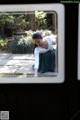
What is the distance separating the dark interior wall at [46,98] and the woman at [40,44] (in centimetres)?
21

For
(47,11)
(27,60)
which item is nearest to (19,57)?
(27,60)

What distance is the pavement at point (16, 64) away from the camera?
123 inches

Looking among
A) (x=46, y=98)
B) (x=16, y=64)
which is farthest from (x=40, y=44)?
(x=46, y=98)

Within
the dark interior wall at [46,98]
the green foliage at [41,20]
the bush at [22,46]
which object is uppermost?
the green foliage at [41,20]

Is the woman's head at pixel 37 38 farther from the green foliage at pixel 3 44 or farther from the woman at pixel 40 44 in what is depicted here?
the green foliage at pixel 3 44

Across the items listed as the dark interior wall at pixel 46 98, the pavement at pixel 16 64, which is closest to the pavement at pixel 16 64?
the pavement at pixel 16 64

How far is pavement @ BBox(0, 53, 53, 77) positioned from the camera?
3.12 meters

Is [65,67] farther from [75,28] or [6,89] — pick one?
[6,89]

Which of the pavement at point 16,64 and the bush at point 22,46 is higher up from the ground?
the bush at point 22,46

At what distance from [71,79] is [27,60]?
0.48 m

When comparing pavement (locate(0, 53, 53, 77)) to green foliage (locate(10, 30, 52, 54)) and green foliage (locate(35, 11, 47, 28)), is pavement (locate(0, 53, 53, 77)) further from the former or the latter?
green foliage (locate(35, 11, 47, 28))

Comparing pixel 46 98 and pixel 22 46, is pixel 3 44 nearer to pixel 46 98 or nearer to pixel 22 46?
pixel 22 46

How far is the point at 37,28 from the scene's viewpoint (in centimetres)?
310

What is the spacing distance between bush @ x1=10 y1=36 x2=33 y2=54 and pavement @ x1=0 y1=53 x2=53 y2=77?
1.6 inches
